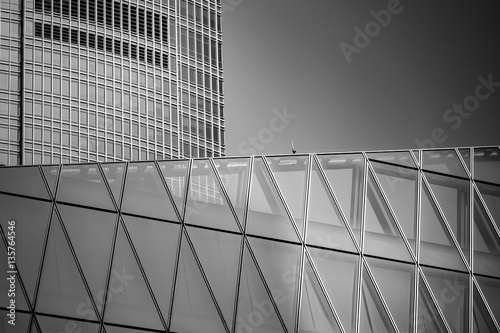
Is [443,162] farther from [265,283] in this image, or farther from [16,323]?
[16,323]

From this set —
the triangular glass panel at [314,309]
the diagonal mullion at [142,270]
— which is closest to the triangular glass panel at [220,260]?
the diagonal mullion at [142,270]

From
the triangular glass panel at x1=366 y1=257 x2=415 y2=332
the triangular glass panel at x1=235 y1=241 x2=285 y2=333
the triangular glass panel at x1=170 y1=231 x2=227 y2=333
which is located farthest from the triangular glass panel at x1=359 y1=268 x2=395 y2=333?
the triangular glass panel at x1=170 y1=231 x2=227 y2=333

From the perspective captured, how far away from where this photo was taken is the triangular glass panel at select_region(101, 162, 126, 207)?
Result: 36562mm

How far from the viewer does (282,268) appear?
35125mm

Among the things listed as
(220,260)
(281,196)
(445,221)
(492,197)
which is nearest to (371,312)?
(445,221)

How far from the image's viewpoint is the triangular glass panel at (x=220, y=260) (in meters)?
34.6

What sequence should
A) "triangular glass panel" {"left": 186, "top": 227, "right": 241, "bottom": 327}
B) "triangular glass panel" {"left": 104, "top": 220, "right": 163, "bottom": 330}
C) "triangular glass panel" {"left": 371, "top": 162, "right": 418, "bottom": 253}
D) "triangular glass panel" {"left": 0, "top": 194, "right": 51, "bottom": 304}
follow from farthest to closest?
1. "triangular glass panel" {"left": 371, "top": 162, "right": 418, "bottom": 253}
2. "triangular glass panel" {"left": 0, "top": 194, "right": 51, "bottom": 304}
3. "triangular glass panel" {"left": 186, "top": 227, "right": 241, "bottom": 327}
4. "triangular glass panel" {"left": 104, "top": 220, "right": 163, "bottom": 330}

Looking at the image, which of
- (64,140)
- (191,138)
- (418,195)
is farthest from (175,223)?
(191,138)

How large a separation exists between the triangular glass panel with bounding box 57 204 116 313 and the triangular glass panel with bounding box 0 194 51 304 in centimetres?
88

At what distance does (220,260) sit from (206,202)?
2.57 meters

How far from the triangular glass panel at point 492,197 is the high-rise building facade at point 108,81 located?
83477 millimetres

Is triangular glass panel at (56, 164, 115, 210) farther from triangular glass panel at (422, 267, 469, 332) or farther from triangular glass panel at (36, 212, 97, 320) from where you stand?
triangular glass panel at (422, 267, 469, 332)

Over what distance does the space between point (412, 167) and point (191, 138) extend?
9156cm

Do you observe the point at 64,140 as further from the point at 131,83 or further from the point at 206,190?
the point at 206,190
